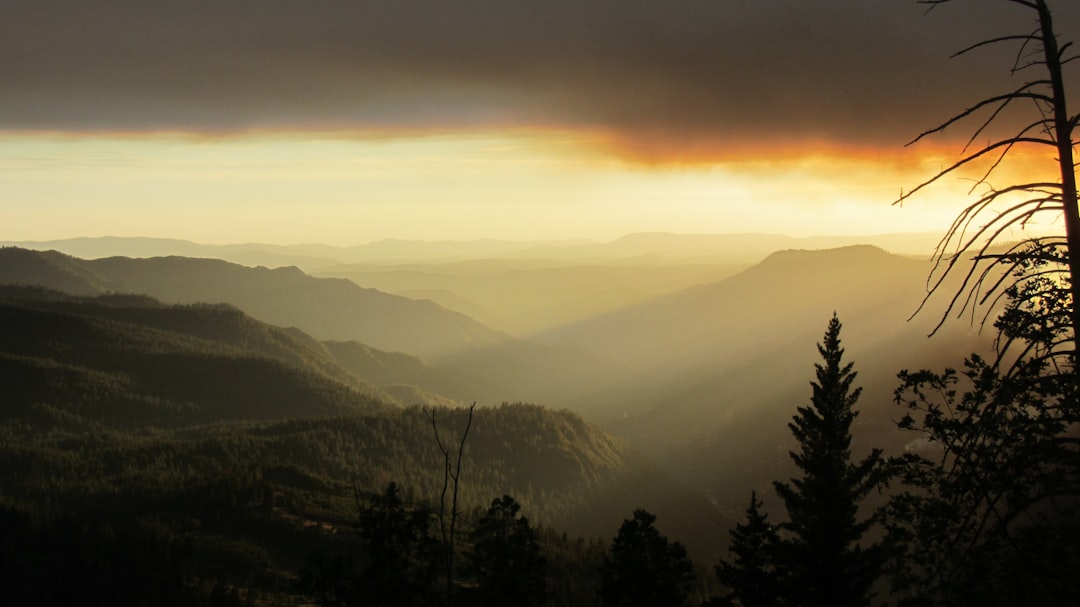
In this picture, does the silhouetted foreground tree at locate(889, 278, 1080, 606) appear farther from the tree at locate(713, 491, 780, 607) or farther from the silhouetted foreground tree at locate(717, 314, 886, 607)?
the tree at locate(713, 491, 780, 607)

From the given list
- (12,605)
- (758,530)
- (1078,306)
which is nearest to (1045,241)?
(1078,306)

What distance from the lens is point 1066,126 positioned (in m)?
13.5

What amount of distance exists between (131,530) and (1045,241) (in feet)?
534

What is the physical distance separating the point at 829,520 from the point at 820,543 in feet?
4.91

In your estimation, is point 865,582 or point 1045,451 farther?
point 865,582

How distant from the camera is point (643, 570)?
38.1m

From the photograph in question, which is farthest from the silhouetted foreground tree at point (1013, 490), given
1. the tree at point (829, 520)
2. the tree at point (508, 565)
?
the tree at point (508, 565)

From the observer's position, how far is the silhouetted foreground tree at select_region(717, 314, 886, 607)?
121ft

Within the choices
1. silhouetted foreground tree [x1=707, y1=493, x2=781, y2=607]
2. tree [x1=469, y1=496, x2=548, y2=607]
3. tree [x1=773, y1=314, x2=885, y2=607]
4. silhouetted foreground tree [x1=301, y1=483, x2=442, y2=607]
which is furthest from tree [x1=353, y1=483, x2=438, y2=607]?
tree [x1=773, y1=314, x2=885, y2=607]

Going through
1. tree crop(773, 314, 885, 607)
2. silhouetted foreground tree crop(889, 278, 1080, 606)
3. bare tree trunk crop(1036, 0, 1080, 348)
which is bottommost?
tree crop(773, 314, 885, 607)

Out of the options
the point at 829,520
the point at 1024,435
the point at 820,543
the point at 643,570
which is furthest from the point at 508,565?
the point at 1024,435

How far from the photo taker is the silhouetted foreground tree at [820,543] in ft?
121

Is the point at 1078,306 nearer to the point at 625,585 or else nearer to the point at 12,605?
the point at 625,585

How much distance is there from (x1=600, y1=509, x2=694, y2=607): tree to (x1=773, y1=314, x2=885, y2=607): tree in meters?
5.52
